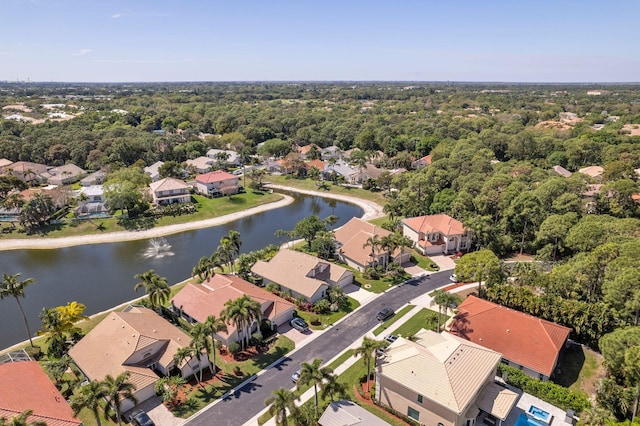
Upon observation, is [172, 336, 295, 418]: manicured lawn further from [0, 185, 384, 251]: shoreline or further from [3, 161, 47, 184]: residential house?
[3, 161, 47, 184]: residential house

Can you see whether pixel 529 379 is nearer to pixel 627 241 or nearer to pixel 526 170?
pixel 627 241

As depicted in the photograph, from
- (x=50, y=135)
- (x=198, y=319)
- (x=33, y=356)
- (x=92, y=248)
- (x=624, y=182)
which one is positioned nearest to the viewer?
(x=33, y=356)

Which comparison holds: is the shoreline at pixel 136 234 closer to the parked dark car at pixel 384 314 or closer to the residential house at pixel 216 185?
the residential house at pixel 216 185

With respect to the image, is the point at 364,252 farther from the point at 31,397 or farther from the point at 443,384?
the point at 31,397

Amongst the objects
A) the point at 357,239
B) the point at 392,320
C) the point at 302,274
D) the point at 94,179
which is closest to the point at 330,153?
the point at 94,179

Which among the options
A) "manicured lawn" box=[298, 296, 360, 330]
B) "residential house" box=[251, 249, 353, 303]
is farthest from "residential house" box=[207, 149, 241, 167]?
"manicured lawn" box=[298, 296, 360, 330]


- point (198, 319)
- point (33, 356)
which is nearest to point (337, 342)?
point (198, 319)
